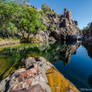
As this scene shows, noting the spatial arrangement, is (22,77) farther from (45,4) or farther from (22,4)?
(45,4)

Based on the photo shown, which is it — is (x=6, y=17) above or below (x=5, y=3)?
below

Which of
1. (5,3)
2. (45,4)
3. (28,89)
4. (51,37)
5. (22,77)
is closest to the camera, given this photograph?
(28,89)

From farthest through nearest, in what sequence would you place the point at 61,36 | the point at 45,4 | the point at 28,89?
the point at 45,4, the point at 61,36, the point at 28,89

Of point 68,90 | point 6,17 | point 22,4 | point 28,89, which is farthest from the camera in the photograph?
point 22,4

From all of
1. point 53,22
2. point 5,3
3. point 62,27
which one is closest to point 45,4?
point 53,22

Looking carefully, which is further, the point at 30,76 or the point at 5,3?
the point at 5,3

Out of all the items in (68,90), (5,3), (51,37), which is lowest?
(68,90)

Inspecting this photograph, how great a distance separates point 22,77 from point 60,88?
229cm

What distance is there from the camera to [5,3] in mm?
21719

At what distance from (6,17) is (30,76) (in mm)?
28606

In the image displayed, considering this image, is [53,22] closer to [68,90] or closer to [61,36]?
[61,36]

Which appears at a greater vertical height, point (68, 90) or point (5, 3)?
point (5, 3)

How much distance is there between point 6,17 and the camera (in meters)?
24.1

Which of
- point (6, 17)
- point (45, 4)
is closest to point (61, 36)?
point (6, 17)
